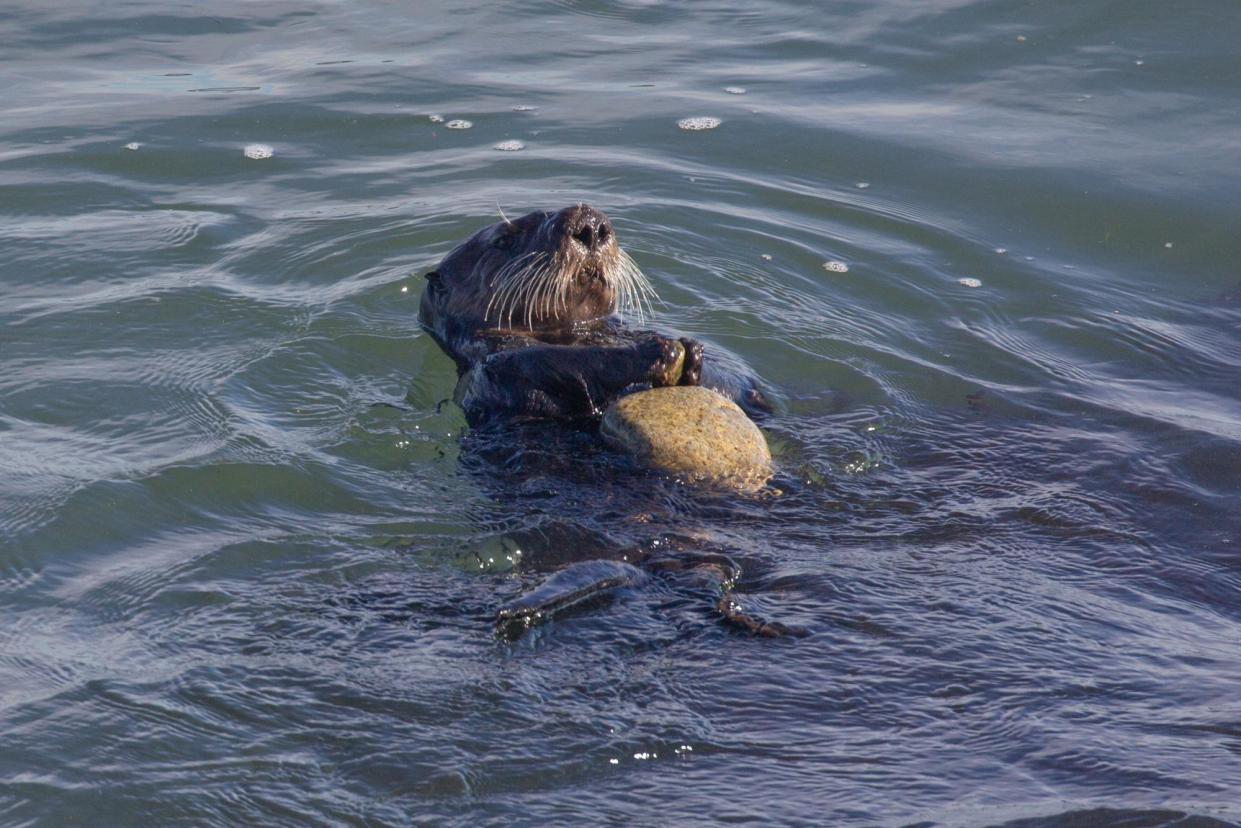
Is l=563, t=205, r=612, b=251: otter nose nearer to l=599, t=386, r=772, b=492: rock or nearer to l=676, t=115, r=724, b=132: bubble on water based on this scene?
l=599, t=386, r=772, b=492: rock

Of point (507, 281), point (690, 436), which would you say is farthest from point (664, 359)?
point (507, 281)

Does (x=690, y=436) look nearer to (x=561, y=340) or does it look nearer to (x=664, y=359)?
(x=664, y=359)

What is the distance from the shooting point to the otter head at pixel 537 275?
5.86m

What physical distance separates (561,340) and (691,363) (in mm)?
949

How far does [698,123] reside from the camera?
31.8 ft

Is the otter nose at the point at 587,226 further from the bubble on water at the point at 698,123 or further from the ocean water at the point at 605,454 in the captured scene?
the bubble on water at the point at 698,123

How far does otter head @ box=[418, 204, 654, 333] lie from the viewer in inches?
231

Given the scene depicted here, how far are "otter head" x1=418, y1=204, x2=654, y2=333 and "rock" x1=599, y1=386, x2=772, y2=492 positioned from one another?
95cm

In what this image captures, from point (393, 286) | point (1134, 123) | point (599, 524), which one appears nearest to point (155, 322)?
point (393, 286)

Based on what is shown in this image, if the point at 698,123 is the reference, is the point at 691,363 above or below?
below

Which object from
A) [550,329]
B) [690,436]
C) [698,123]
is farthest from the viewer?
[698,123]

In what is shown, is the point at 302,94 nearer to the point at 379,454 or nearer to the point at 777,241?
the point at 777,241

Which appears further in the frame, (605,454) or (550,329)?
(550,329)

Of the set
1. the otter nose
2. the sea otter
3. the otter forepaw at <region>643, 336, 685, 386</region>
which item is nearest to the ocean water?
the sea otter
